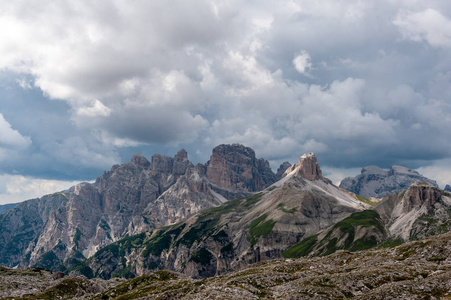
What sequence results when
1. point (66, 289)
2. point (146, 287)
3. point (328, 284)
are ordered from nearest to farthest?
point (328, 284)
point (146, 287)
point (66, 289)

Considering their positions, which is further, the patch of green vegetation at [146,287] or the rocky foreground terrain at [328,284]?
the patch of green vegetation at [146,287]

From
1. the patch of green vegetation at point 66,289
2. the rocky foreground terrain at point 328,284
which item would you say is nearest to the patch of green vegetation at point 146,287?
the rocky foreground terrain at point 328,284

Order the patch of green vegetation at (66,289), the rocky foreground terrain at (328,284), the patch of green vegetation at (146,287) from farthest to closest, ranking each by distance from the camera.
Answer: the patch of green vegetation at (66,289) < the patch of green vegetation at (146,287) < the rocky foreground terrain at (328,284)

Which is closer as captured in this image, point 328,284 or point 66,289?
point 328,284

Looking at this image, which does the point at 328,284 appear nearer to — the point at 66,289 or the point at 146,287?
the point at 146,287

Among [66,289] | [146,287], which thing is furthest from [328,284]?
[66,289]

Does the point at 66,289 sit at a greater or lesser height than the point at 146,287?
lesser

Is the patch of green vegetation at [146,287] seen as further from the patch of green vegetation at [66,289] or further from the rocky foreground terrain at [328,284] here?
the patch of green vegetation at [66,289]

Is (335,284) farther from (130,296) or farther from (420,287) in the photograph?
(130,296)

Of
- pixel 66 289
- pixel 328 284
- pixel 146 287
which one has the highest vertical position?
pixel 328 284

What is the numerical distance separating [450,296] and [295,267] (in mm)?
58907

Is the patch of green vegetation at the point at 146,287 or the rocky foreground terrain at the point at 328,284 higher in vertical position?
the rocky foreground terrain at the point at 328,284

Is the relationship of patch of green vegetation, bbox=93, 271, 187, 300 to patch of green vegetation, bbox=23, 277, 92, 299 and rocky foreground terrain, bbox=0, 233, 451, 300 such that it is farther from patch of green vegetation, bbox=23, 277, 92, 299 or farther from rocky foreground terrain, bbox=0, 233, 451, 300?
patch of green vegetation, bbox=23, 277, 92, 299

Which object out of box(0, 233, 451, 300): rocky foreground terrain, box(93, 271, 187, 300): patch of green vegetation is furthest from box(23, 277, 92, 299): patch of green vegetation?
box(93, 271, 187, 300): patch of green vegetation
